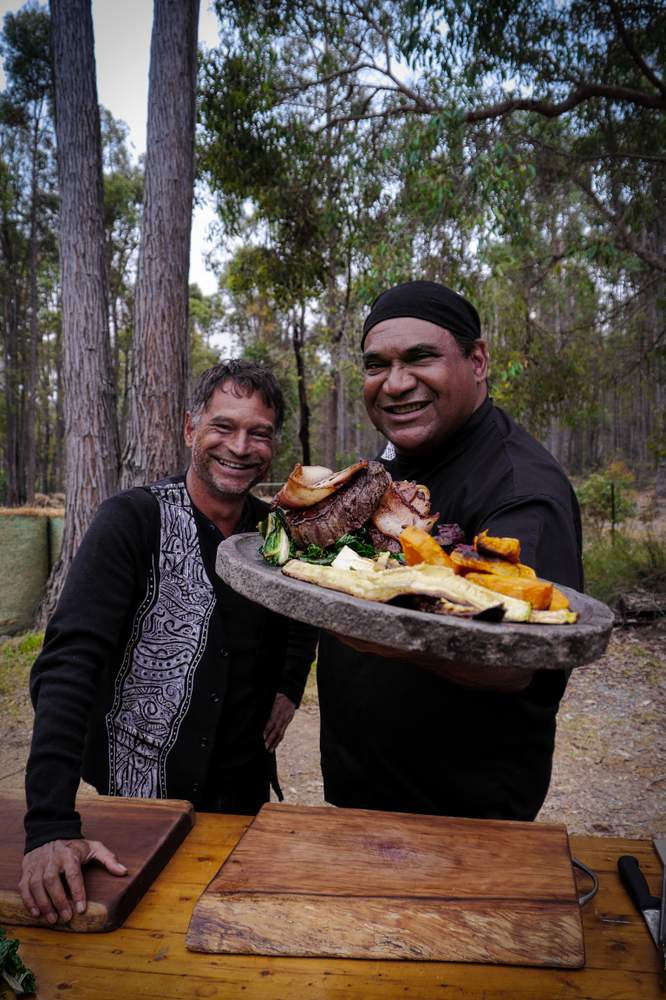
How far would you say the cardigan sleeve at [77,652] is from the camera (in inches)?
67.2

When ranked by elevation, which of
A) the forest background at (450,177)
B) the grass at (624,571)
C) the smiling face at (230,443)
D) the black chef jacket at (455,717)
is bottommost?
the grass at (624,571)

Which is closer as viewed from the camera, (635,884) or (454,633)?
(454,633)

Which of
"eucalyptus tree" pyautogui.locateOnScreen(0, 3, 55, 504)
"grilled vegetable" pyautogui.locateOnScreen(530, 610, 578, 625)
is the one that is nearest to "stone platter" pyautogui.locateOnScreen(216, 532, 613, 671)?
"grilled vegetable" pyautogui.locateOnScreen(530, 610, 578, 625)

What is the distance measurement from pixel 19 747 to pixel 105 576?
4423 mm

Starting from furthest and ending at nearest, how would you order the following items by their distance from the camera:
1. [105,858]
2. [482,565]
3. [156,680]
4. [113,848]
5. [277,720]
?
[277,720] → [156,680] → [113,848] → [105,858] → [482,565]

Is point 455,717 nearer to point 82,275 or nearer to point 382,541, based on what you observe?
point 382,541

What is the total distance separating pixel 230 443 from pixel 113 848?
127cm

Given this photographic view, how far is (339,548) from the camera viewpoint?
1.73 m

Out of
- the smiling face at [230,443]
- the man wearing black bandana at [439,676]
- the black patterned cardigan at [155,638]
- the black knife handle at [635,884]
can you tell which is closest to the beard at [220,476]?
the smiling face at [230,443]

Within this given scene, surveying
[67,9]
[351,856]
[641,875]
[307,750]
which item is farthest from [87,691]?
[67,9]

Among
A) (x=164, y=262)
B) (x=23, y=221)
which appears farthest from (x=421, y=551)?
(x=23, y=221)

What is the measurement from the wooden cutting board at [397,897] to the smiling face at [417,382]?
1.18 m

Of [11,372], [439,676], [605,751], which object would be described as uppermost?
[11,372]

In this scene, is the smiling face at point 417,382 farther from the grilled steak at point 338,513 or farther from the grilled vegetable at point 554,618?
the grilled vegetable at point 554,618
